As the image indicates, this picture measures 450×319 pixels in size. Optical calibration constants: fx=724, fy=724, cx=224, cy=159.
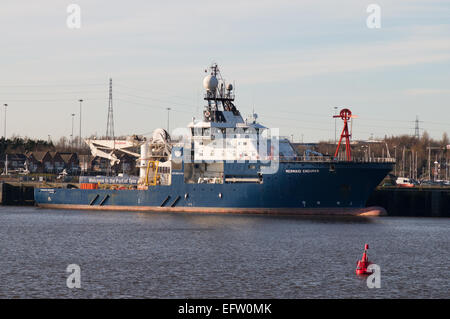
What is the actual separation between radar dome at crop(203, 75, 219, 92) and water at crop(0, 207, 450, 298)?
17.4 metres

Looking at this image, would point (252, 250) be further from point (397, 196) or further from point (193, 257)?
point (397, 196)

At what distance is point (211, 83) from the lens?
81.0 meters

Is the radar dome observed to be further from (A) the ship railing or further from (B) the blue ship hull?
(A) the ship railing

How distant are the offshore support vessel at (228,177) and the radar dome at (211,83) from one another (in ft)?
0.37

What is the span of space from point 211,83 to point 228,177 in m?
13.3

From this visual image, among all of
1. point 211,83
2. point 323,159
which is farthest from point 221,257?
point 211,83

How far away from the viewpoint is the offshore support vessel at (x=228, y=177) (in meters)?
68.9

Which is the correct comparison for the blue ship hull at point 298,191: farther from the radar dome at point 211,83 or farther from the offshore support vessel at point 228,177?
the radar dome at point 211,83

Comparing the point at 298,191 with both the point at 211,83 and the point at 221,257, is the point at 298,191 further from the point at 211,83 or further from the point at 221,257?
the point at 221,257

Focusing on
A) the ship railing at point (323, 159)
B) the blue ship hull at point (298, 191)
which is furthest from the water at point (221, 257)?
the ship railing at point (323, 159)

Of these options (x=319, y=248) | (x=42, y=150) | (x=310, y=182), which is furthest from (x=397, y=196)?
(x=42, y=150)

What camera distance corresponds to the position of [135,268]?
129 feet
